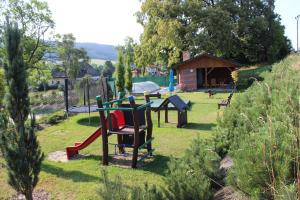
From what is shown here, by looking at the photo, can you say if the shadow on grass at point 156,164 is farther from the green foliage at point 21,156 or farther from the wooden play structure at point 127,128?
the green foliage at point 21,156

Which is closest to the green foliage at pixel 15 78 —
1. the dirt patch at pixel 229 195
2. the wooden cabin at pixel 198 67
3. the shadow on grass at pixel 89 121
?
the dirt patch at pixel 229 195

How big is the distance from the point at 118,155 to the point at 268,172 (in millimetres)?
5703

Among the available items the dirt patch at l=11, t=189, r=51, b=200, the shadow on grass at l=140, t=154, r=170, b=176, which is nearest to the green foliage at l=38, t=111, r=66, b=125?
the shadow on grass at l=140, t=154, r=170, b=176

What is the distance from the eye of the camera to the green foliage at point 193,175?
3740mm

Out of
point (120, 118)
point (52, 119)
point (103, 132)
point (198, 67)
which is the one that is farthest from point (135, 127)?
point (198, 67)

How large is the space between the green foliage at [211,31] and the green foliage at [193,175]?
30.0m

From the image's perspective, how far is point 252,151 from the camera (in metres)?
3.09

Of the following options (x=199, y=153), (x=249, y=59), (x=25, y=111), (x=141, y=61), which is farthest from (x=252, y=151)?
(x=249, y=59)

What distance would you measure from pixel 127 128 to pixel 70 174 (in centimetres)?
182

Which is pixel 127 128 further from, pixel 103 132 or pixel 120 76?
pixel 120 76

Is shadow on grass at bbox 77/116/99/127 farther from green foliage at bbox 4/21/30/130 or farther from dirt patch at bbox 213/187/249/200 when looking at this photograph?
dirt patch at bbox 213/187/249/200

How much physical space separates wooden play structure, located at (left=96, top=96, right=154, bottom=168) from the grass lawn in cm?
42

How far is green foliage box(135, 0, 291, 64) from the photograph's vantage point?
3391 centimetres

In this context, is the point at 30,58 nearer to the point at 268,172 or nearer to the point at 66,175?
the point at 66,175
